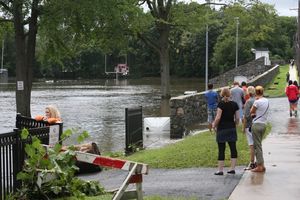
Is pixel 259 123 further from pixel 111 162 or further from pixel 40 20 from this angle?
pixel 40 20

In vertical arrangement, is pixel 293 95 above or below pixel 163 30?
below

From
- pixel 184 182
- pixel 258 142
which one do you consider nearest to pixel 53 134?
pixel 184 182

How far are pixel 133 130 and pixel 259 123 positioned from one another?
6.77 metres

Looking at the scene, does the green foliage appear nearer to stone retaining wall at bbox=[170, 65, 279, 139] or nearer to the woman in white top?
the woman in white top

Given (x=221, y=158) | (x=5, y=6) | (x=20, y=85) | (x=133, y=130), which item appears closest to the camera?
(x=221, y=158)

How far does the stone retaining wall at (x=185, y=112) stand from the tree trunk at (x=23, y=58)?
1062 cm

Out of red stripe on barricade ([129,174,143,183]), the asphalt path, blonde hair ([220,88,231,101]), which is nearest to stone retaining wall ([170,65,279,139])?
the asphalt path

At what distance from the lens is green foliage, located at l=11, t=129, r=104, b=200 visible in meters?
8.08

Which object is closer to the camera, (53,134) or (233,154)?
(53,134)

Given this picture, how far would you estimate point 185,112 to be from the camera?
22.5 metres

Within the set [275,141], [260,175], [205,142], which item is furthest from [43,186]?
[275,141]

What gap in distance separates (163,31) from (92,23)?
17.9m

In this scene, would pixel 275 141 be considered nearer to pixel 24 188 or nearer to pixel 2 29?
pixel 24 188

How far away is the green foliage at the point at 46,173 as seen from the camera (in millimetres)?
8078
